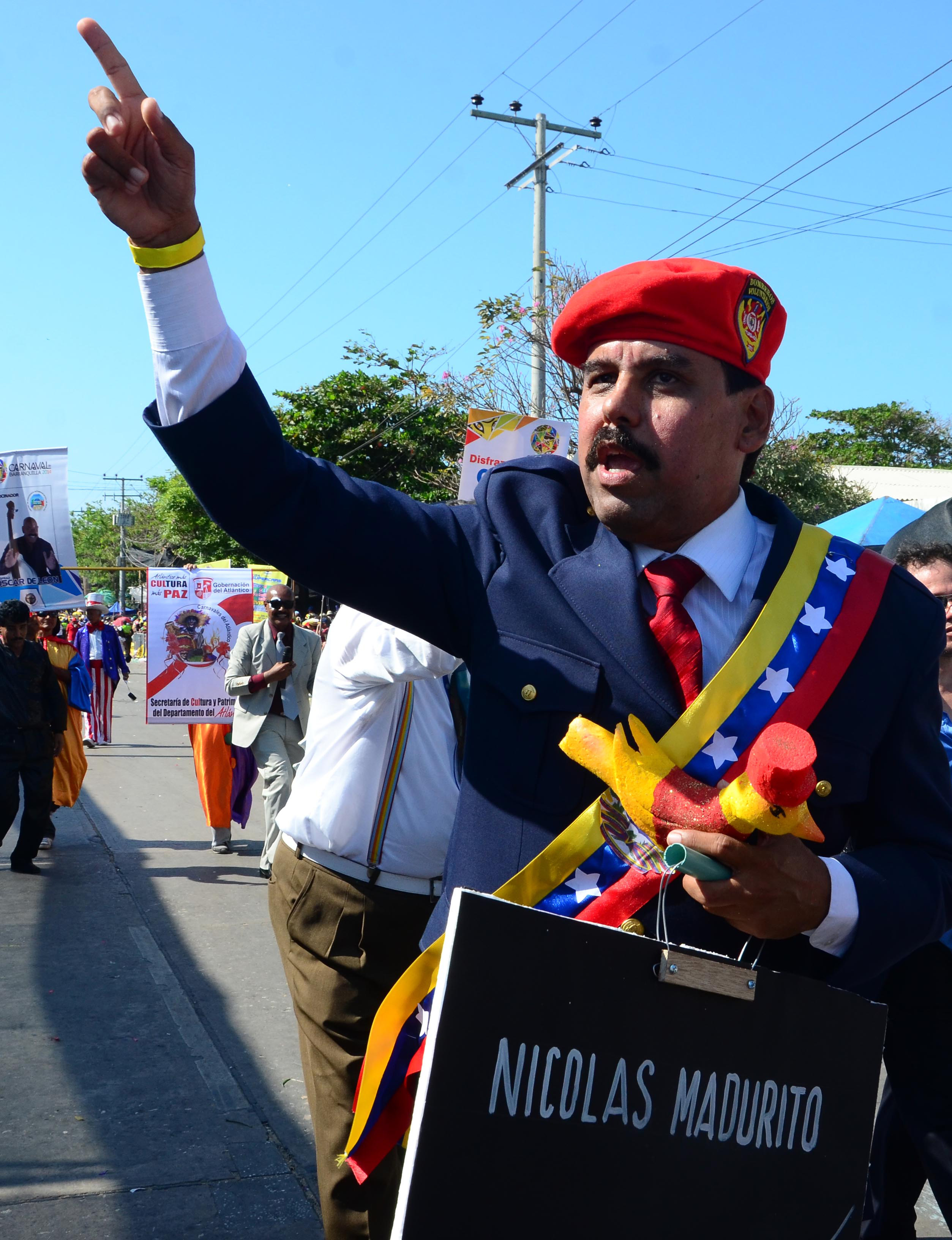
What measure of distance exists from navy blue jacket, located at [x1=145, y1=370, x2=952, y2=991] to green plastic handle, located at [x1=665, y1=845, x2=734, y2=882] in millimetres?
168

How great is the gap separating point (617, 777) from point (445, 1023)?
1.26ft

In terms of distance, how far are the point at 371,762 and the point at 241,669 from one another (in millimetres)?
5224

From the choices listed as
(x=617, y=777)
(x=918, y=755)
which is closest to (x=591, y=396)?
(x=617, y=777)

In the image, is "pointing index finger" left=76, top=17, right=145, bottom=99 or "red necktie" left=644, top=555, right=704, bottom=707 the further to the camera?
"red necktie" left=644, top=555, right=704, bottom=707

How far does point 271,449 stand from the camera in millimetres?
1597

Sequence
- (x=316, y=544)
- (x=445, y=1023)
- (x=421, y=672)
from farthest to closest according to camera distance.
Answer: (x=421, y=672) → (x=316, y=544) → (x=445, y=1023)

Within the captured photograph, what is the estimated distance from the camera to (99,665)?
53.5 ft

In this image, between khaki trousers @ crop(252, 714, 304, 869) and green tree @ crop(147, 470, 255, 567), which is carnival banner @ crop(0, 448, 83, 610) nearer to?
khaki trousers @ crop(252, 714, 304, 869)

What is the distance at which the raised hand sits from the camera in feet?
4.79

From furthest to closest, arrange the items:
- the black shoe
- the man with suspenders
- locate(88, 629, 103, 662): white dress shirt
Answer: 1. locate(88, 629, 103, 662): white dress shirt
2. the black shoe
3. the man with suspenders

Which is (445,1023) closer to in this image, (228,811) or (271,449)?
(271,449)

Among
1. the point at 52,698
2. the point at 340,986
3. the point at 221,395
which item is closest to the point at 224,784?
the point at 52,698

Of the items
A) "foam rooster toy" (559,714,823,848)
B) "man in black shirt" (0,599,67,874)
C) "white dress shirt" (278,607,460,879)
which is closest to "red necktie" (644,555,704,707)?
"foam rooster toy" (559,714,823,848)

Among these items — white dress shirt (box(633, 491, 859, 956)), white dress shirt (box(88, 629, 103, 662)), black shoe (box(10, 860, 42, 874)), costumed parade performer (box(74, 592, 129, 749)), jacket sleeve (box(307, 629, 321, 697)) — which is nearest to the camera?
white dress shirt (box(633, 491, 859, 956))
